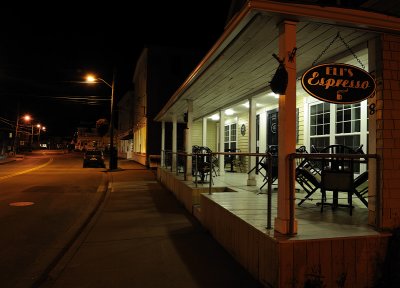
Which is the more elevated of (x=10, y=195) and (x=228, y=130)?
(x=228, y=130)

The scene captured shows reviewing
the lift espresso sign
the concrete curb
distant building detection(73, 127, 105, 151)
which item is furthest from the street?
distant building detection(73, 127, 105, 151)

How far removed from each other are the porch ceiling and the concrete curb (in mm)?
4067

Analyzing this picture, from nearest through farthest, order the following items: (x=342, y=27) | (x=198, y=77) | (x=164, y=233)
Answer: (x=342, y=27), (x=164, y=233), (x=198, y=77)

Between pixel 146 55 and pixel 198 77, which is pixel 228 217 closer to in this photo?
pixel 198 77

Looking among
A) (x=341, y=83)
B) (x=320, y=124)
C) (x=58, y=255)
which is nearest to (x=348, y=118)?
(x=320, y=124)

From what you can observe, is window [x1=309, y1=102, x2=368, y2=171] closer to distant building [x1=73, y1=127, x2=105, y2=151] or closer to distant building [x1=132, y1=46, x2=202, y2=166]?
distant building [x1=132, y1=46, x2=202, y2=166]

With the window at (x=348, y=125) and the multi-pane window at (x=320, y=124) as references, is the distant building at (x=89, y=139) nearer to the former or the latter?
the multi-pane window at (x=320, y=124)

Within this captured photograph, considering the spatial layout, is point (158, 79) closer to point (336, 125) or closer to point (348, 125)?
point (336, 125)

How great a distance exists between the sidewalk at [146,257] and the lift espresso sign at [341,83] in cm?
249

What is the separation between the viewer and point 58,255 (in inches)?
205

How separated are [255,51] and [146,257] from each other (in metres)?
3.78

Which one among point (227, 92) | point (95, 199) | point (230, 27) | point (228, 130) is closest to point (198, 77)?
point (227, 92)

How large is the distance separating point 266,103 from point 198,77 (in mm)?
4208

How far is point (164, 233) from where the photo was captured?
646 cm
